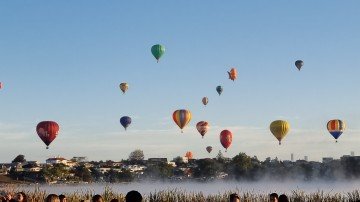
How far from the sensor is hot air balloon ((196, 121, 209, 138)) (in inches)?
3204

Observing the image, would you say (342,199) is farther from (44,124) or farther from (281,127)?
(281,127)

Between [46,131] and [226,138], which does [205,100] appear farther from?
[46,131]

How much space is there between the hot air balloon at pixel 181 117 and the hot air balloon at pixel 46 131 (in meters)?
18.4

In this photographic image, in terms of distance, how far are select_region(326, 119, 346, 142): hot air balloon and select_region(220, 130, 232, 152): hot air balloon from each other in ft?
40.6

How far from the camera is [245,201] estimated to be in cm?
3338

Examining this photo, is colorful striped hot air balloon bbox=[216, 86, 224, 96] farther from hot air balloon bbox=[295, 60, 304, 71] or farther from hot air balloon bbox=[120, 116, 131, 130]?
hot air balloon bbox=[120, 116, 131, 130]

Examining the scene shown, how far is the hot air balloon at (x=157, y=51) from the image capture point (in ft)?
216

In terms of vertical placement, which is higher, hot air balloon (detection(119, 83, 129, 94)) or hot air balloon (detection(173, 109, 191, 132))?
hot air balloon (detection(119, 83, 129, 94))

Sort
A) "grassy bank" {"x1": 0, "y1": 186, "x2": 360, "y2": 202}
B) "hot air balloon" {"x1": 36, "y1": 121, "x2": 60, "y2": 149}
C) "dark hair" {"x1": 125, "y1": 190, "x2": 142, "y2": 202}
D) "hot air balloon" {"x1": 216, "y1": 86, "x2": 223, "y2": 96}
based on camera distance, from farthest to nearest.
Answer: "hot air balloon" {"x1": 216, "y1": 86, "x2": 223, "y2": 96}
"hot air balloon" {"x1": 36, "y1": 121, "x2": 60, "y2": 149}
"grassy bank" {"x1": 0, "y1": 186, "x2": 360, "y2": 202}
"dark hair" {"x1": 125, "y1": 190, "x2": 142, "y2": 202}

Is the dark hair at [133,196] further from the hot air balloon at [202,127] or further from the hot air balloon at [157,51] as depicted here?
the hot air balloon at [202,127]

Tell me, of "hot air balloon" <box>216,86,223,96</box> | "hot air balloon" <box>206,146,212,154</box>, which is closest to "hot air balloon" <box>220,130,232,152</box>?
"hot air balloon" <box>216,86,223,96</box>

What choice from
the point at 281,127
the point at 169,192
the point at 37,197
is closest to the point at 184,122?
the point at 281,127

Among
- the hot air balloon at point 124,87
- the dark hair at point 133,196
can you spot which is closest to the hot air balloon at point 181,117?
the hot air balloon at point 124,87

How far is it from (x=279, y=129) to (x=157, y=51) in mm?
15450
